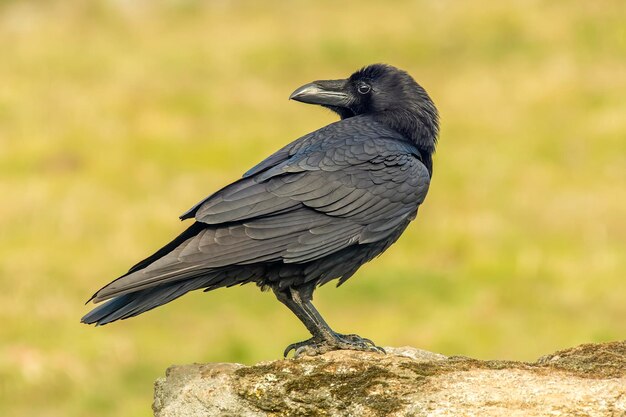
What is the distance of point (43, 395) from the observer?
13.3m

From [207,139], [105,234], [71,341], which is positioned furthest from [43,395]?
[207,139]

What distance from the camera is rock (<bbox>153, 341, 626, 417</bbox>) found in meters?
6.37

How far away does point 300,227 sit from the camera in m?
7.53

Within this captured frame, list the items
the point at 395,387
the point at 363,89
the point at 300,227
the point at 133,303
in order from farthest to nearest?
1. the point at 363,89
2. the point at 300,227
3. the point at 133,303
4. the point at 395,387

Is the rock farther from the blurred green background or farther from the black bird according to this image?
the blurred green background

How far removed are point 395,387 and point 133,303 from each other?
1.61 metres

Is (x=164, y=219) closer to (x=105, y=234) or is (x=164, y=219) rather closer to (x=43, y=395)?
(x=105, y=234)

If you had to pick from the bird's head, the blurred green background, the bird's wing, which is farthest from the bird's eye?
the blurred green background

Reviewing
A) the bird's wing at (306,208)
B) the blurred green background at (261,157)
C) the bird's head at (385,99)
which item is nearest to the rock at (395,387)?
the bird's wing at (306,208)

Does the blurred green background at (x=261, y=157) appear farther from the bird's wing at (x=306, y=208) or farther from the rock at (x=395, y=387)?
the rock at (x=395, y=387)

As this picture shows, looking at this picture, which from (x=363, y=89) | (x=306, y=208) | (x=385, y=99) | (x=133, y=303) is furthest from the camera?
(x=363, y=89)

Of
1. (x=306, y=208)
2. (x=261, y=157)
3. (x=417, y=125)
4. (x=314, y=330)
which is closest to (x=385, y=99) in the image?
(x=417, y=125)

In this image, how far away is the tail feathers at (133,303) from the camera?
7.04m

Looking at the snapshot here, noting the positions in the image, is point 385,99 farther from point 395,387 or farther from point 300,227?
point 395,387
